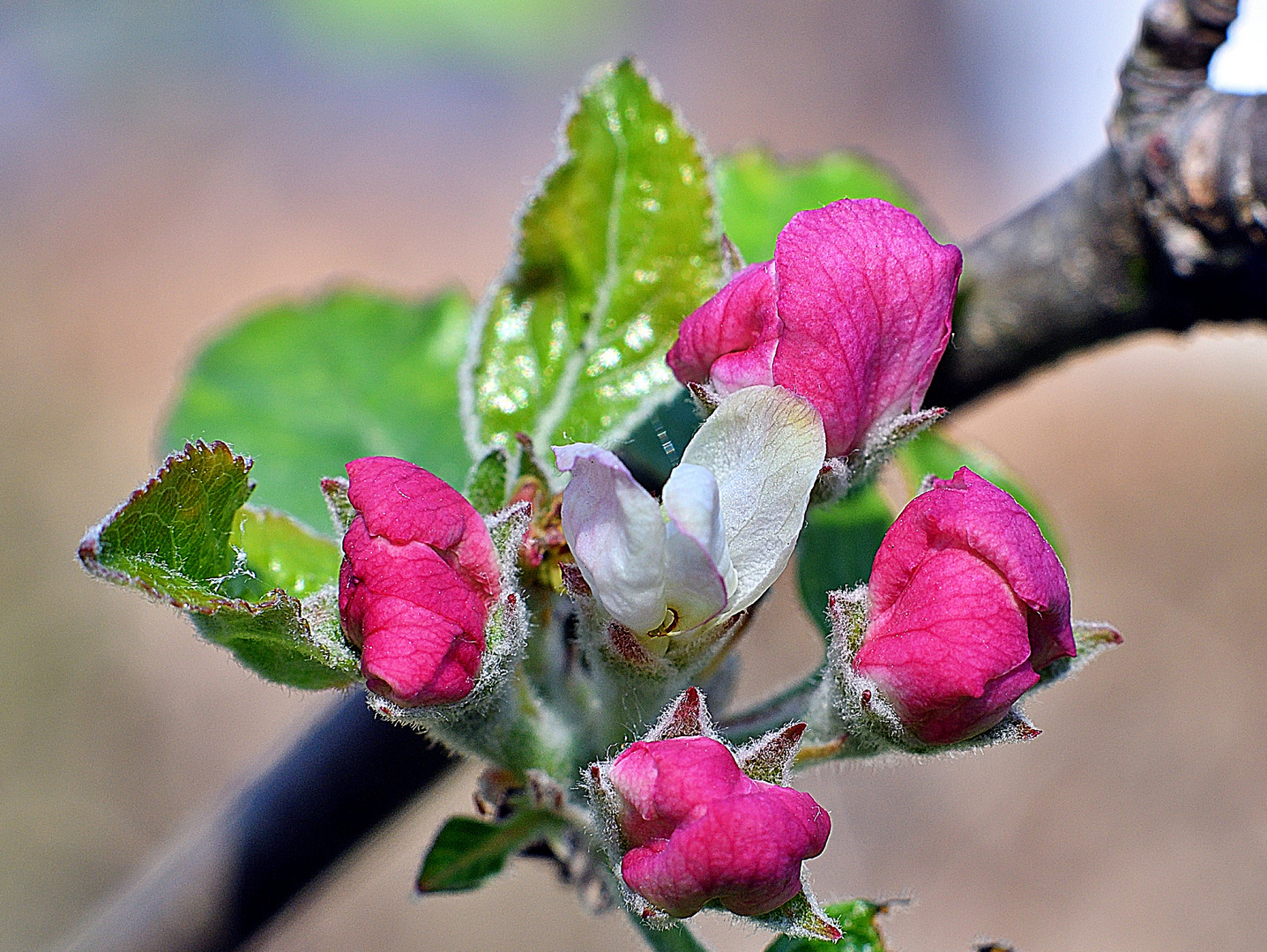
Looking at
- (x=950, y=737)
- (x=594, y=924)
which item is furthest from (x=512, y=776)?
(x=594, y=924)

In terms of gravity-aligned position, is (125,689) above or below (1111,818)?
above

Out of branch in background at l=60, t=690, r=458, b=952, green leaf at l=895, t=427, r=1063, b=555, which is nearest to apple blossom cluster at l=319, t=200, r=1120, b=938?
branch in background at l=60, t=690, r=458, b=952

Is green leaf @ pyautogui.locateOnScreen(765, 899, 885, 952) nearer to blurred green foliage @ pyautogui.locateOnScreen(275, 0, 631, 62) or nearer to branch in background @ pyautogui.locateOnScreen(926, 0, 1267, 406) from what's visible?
branch in background @ pyautogui.locateOnScreen(926, 0, 1267, 406)

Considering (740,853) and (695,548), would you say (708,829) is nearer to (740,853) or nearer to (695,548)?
(740,853)

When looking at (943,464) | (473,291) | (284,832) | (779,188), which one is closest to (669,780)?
(284,832)

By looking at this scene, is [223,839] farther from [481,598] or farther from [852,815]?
[852,815]

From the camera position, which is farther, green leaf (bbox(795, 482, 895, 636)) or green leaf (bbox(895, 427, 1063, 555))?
green leaf (bbox(895, 427, 1063, 555))
